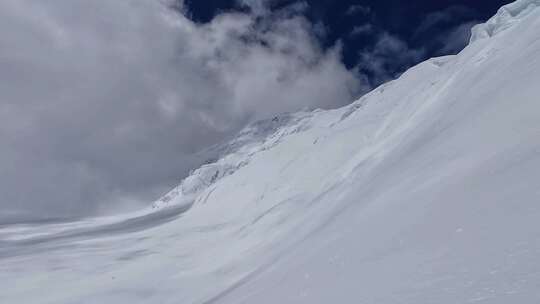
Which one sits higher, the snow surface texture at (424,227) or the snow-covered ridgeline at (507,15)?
the snow-covered ridgeline at (507,15)

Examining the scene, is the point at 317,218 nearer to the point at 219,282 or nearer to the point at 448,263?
the point at 219,282

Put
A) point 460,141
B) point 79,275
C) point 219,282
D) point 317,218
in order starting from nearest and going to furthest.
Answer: point 460,141 → point 317,218 → point 219,282 → point 79,275

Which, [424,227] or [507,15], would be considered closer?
[424,227]

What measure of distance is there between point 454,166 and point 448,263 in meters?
6.25

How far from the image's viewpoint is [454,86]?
76.9 ft

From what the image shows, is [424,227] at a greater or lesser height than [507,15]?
lesser

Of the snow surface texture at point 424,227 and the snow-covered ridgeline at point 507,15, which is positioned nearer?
the snow surface texture at point 424,227

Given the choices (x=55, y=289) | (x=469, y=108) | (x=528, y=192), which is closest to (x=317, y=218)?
(x=469, y=108)

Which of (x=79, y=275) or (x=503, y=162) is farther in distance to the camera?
(x=79, y=275)

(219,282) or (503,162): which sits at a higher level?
(219,282)

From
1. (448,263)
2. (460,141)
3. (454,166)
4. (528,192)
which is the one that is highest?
(460,141)

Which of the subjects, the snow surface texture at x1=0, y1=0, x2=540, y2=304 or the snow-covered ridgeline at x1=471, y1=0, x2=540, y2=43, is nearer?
the snow surface texture at x1=0, y1=0, x2=540, y2=304

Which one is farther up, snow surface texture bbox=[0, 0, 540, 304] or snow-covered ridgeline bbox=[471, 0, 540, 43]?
snow-covered ridgeline bbox=[471, 0, 540, 43]

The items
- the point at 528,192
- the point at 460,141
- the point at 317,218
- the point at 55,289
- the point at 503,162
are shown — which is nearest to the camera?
the point at 528,192
